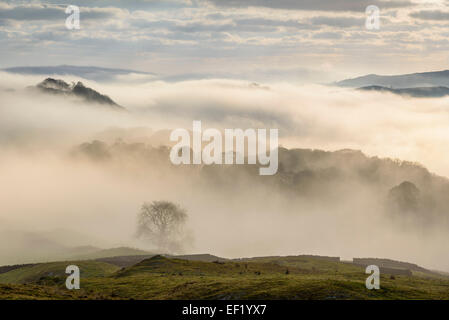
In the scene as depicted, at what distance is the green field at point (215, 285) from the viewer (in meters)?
91.6

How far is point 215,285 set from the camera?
104438mm

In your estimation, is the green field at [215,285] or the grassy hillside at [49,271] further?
the grassy hillside at [49,271]

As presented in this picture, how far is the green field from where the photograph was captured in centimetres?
9162
